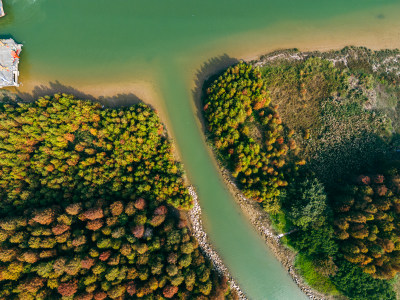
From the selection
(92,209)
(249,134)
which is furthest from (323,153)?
(92,209)

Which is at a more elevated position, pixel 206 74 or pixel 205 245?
pixel 206 74

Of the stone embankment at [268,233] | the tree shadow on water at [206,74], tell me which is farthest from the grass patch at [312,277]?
the tree shadow on water at [206,74]

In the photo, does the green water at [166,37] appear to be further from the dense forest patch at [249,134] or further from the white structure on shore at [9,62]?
the dense forest patch at [249,134]

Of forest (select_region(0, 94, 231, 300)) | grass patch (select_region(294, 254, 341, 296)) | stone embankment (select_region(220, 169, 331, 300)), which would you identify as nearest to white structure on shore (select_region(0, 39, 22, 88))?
forest (select_region(0, 94, 231, 300))

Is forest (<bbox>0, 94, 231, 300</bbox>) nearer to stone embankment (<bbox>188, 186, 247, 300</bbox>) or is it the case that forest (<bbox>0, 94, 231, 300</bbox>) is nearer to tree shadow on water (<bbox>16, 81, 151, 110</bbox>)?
stone embankment (<bbox>188, 186, 247, 300</bbox>)

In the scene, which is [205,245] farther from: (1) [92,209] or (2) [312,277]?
(1) [92,209]

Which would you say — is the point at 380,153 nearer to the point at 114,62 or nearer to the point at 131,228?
the point at 131,228

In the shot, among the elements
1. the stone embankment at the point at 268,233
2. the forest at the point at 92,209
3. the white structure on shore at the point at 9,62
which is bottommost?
the stone embankment at the point at 268,233

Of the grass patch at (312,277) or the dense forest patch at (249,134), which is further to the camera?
the grass patch at (312,277)
